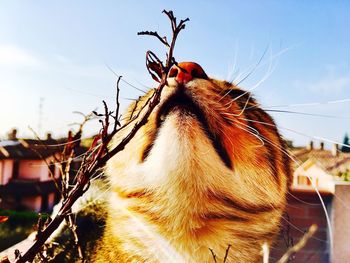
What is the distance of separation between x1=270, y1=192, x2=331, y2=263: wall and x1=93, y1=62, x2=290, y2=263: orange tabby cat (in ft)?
0.29

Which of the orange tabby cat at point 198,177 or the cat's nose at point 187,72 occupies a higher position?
the cat's nose at point 187,72

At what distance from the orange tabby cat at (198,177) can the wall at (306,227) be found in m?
0.09

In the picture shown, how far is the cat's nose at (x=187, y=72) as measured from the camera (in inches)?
33.3

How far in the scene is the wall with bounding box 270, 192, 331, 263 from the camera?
117cm

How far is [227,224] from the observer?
0.98m

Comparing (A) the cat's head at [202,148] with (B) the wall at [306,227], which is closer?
(A) the cat's head at [202,148]

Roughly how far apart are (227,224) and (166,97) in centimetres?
36

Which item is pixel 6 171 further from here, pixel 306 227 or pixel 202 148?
pixel 306 227

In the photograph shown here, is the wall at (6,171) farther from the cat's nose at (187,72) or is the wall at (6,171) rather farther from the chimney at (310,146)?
Answer: the chimney at (310,146)

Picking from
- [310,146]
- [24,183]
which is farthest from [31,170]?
[310,146]

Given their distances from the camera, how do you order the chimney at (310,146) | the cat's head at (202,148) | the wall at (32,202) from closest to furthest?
1. the cat's head at (202,148)
2. the chimney at (310,146)
3. the wall at (32,202)

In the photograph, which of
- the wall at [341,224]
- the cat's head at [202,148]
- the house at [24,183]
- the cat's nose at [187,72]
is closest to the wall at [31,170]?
the house at [24,183]

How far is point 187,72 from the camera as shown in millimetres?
839

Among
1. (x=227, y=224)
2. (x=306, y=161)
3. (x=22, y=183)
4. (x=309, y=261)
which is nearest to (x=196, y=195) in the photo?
(x=227, y=224)
